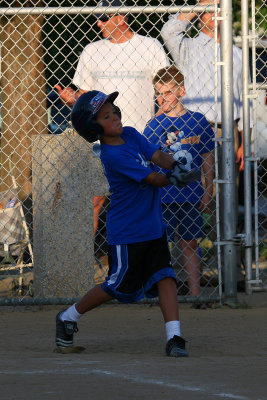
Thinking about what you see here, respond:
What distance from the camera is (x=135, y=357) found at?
4965 millimetres

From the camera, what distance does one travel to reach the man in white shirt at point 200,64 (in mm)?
7625

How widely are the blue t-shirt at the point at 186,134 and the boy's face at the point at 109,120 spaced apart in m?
1.89

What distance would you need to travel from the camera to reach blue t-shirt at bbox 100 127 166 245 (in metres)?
5.18

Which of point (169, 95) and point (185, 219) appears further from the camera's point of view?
point (185, 219)

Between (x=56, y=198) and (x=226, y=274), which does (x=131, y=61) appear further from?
(x=226, y=274)

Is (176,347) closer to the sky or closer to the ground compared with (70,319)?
closer to the ground

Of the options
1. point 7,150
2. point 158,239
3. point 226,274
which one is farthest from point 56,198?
point 7,150

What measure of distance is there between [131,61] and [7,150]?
9.24ft

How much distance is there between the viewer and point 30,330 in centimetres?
629

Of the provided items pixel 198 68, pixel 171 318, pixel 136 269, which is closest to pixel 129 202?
pixel 136 269

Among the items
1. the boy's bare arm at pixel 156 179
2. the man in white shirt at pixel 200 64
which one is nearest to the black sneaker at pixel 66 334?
the boy's bare arm at pixel 156 179

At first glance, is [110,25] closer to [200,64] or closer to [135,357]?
[200,64]

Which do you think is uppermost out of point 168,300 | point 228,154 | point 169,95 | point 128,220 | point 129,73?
point 129,73

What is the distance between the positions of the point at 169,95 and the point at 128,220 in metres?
2.21
